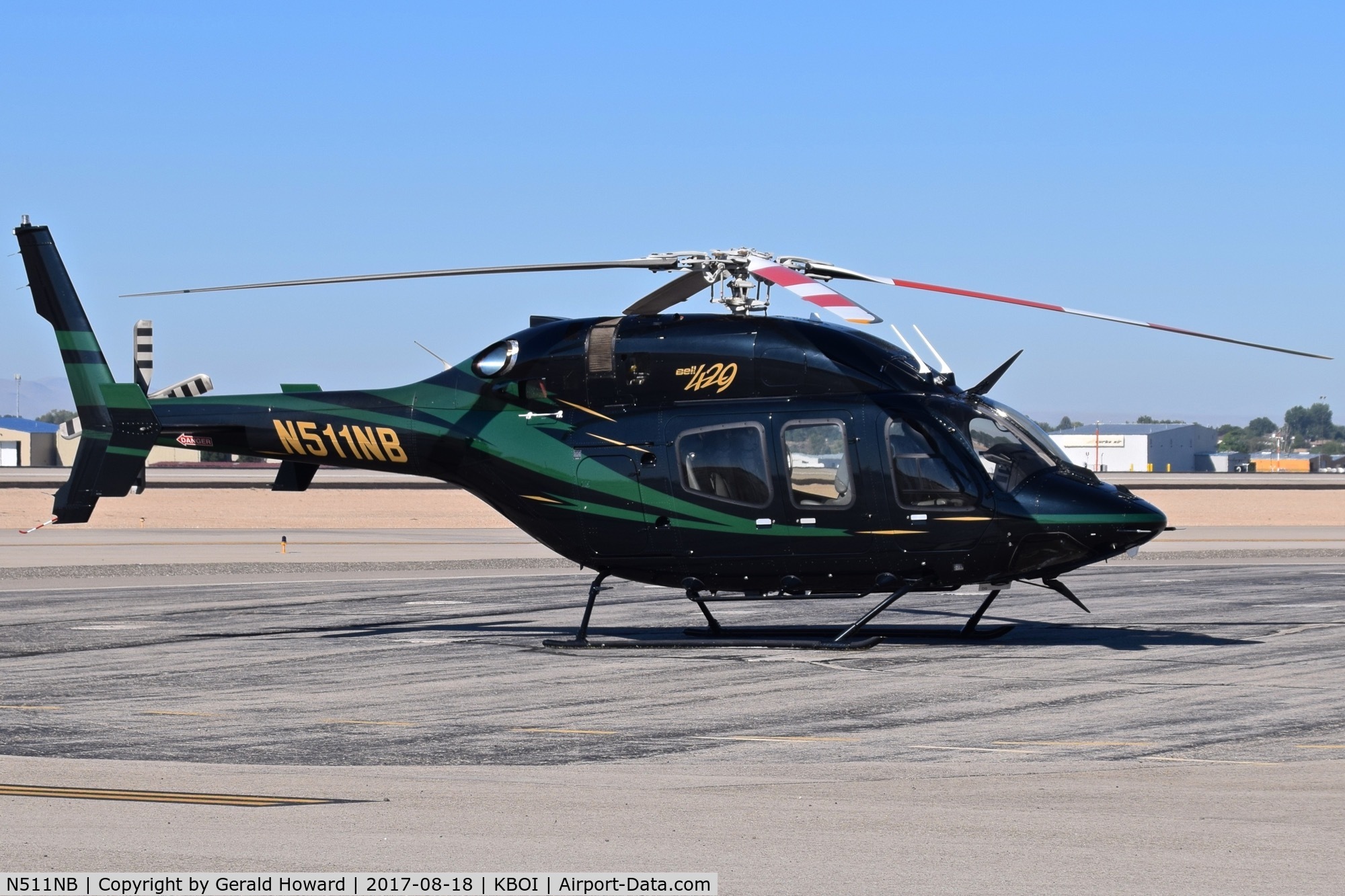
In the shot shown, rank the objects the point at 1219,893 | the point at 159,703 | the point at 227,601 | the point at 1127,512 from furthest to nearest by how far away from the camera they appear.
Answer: the point at 227,601
the point at 1127,512
the point at 159,703
the point at 1219,893

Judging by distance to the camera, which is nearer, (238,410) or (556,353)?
(556,353)

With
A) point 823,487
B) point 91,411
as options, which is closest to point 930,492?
point 823,487

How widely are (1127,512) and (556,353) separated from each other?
6.70 m

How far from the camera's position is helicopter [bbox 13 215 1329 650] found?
53.6ft

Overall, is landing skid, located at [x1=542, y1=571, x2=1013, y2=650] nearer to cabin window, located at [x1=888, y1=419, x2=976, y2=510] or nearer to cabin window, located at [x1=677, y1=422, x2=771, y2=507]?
cabin window, located at [x1=888, y1=419, x2=976, y2=510]

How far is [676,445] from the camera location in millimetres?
17172

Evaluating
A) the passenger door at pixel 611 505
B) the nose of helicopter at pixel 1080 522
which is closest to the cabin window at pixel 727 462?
the passenger door at pixel 611 505

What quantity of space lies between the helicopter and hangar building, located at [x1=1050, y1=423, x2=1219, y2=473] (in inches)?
5925

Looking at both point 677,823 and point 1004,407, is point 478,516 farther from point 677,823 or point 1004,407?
point 677,823

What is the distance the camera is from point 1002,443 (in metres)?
16.5

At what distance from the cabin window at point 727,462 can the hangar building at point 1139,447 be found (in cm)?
15086

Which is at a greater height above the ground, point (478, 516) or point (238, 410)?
point (238, 410)

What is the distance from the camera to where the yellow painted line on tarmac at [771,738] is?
11.8 meters

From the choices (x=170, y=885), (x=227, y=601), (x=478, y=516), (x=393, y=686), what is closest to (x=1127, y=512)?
(x=393, y=686)
